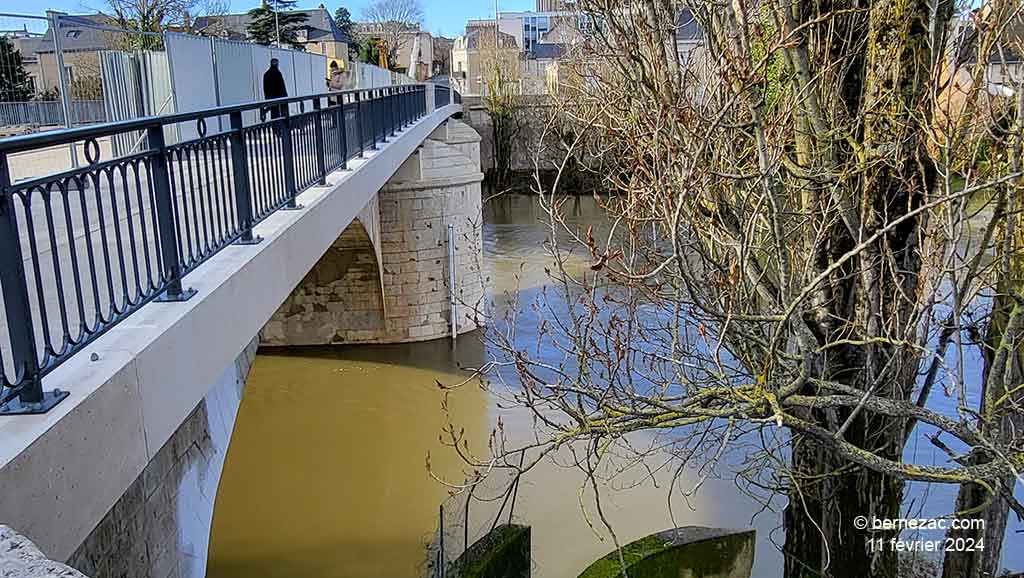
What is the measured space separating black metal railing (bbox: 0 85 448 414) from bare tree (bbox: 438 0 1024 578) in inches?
69.9

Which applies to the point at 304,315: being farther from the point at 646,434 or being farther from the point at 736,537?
the point at 736,537

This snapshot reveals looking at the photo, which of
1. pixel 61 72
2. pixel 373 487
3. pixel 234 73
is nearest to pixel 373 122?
pixel 234 73

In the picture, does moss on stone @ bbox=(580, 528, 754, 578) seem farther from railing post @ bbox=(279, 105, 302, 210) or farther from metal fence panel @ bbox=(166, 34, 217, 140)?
metal fence panel @ bbox=(166, 34, 217, 140)

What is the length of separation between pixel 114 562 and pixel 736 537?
530 cm

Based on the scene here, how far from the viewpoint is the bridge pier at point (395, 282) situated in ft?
53.5

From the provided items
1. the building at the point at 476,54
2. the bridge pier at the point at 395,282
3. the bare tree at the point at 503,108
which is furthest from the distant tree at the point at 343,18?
the bridge pier at the point at 395,282

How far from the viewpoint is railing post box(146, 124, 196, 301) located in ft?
12.1

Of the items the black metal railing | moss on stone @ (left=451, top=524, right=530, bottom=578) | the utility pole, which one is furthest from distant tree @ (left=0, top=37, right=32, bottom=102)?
moss on stone @ (left=451, top=524, right=530, bottom=578)

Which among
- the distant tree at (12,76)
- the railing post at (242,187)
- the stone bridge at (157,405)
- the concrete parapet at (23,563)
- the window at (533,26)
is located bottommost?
the stone bridge at (157,405)

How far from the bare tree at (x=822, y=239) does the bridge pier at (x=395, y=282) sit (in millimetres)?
10451

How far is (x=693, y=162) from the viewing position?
12.4 feet

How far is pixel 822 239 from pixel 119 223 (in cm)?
389

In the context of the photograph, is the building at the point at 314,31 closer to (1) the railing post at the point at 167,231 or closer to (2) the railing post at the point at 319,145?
(2) the railing post at the point at 319,145

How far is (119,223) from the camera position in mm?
4051
